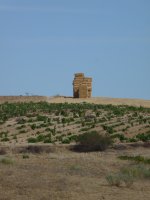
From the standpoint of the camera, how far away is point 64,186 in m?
17.4

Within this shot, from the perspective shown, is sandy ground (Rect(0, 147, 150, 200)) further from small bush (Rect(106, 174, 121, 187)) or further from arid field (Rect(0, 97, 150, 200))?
small bush (Rect(106, 174, 121, 187))

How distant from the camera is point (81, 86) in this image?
64.8 m

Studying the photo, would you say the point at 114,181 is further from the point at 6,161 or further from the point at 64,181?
the point at 6,161

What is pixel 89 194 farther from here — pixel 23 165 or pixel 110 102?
pixel 110 102

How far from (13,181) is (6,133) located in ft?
88.1

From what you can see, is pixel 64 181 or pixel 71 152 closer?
pixel 64 181

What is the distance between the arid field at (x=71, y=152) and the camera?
56.2ft

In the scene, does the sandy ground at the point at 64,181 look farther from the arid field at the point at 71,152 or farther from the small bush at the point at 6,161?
the small bush at the point at 6,161

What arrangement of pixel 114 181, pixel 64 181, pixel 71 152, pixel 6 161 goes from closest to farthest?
1. pixel 114 181
2. pixel 64 181
3. pixel 6 161
4. pixel 71 152

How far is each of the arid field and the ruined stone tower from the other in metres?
1.20

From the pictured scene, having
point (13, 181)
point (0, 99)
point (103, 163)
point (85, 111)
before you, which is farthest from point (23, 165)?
point (0, 99)

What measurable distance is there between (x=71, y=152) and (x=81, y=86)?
31.5 metres

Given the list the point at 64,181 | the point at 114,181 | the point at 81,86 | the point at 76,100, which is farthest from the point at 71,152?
the point at 81,86

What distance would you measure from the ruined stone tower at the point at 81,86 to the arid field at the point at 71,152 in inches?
47.3
